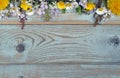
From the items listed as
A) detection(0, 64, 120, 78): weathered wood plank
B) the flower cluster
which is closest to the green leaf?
the flower cluster

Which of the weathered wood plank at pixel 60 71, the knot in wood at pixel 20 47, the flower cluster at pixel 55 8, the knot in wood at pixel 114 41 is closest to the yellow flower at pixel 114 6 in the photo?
the flower cluster at pixel 55 8

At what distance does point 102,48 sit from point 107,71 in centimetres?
10

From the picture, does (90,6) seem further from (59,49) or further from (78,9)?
(59,49)

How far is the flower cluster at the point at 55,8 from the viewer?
1.20 metres

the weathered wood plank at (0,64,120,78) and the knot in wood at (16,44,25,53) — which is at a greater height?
the knot in wood at (16,44,25,53)

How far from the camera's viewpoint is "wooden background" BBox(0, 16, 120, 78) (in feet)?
4.15

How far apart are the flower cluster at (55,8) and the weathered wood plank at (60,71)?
7.7 inches

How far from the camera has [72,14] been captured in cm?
125

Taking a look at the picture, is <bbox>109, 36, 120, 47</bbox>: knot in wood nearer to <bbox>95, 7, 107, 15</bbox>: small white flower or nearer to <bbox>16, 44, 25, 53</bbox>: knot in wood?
<bbox>95, 7, 107, 15</bbox>: small white flower

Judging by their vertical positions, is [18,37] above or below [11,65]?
above

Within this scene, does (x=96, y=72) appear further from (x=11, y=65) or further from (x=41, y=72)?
(x=11, y=65)

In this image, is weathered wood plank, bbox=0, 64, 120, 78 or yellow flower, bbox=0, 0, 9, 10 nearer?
yellow flower, bbox=0, 0, 9, 10

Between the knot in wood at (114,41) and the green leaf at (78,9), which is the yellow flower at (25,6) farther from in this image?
the knot in wood at (114,41)

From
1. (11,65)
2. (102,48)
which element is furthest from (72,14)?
(11,65)
